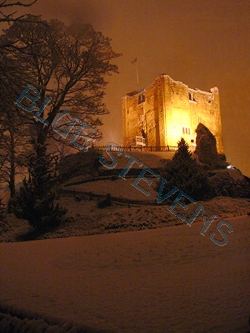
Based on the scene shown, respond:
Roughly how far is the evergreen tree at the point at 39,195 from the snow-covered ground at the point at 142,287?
6.73m

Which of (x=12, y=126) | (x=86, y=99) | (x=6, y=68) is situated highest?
(x=86, y=99)

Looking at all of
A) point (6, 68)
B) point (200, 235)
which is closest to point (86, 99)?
point (200, 235)

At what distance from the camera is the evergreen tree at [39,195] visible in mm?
13250

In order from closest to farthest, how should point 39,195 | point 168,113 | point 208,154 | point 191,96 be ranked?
point 39,195
point 208,154
point 168,113
point 191,96

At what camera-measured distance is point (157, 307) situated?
121 inches

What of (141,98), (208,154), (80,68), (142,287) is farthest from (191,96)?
(142,287)

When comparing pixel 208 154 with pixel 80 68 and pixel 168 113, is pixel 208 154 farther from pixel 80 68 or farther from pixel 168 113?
pixel 80 68

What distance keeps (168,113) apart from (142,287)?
50648 millimetres

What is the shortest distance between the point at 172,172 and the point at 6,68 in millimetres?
14660

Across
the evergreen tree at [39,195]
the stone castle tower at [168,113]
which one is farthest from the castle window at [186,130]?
the evergreen tree at [39,195]

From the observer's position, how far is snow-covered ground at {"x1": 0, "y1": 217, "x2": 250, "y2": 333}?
109 inches

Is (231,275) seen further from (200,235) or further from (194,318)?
(200,235)

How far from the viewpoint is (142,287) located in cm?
383

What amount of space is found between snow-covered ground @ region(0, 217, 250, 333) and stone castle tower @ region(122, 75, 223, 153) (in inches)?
1813
